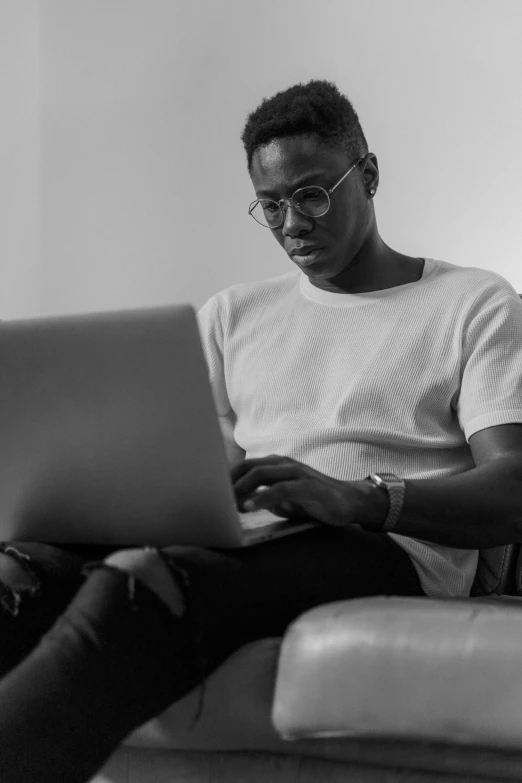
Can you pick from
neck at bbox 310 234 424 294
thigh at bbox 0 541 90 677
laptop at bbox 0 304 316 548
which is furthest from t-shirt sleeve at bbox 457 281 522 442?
thigh at bbox 0 541 90 677

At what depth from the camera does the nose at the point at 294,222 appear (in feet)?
4.98


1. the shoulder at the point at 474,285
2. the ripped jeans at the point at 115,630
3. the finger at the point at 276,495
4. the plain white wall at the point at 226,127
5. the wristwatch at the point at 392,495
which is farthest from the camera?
the plain white wall at the point at 226,127

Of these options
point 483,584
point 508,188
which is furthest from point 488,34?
point 483,584

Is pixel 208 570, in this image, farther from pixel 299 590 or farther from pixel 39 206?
pixel 39 206

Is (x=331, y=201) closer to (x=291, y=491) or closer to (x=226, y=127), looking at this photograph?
(x=291, y=491)

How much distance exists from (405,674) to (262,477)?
254 mm

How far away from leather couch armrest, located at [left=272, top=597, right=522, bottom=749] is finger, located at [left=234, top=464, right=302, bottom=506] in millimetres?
149

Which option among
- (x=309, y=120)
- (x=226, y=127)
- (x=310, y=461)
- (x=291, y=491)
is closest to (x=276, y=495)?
(x=291, y=491)

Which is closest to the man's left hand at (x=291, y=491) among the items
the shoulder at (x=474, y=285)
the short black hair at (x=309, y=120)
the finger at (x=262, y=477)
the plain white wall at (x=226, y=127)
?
the finger at (x=262, y=477)

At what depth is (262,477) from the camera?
105cm

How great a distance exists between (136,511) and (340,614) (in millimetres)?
231

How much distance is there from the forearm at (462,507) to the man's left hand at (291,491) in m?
0.05

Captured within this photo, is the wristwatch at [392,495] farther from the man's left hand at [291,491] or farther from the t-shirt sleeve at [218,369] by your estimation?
the t-shirt sleeve at [218,369]

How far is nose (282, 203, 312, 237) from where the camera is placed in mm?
1519
